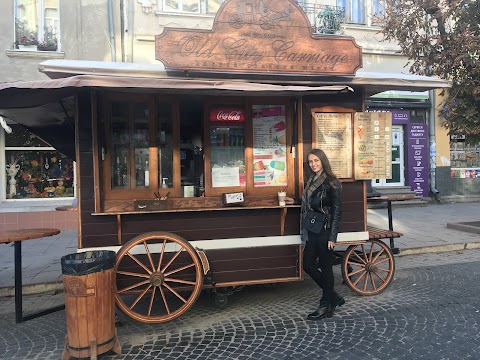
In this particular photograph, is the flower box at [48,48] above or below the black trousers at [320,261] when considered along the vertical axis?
above

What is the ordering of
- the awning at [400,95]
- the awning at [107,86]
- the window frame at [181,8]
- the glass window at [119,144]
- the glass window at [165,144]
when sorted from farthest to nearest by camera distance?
the awning at [400,95] → the window frame at [181,8] → the glass window at [165,144] → the glass window at [119,144] → the awning at [107,86]

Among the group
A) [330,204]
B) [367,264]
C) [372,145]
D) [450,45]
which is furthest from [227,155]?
[450,45]

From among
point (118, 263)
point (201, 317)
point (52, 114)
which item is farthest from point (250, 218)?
point (52, 114)

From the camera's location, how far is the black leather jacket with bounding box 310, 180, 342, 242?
415cm

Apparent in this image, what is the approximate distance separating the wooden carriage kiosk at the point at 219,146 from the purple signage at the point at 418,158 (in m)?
9.09

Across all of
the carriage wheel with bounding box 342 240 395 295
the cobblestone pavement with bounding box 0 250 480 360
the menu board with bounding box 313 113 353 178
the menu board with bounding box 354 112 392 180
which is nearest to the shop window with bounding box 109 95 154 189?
the cobblestone pavement with bounding box 0 250 480 360

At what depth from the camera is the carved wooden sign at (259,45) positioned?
416 cm

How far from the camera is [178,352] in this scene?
3.56 m

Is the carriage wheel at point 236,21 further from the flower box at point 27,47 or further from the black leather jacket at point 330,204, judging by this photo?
the flower box at point 27,47

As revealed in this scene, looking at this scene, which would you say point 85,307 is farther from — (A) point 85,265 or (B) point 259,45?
(B) point 259,45

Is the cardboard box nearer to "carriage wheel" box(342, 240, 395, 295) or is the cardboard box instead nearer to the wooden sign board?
the wooden sign board

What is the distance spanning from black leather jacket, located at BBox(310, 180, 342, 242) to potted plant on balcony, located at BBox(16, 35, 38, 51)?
876 centimetres

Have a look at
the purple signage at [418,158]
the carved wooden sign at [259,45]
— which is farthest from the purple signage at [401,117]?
the carved wooden sign at [259,45]

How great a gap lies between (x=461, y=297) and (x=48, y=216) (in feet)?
28.5
